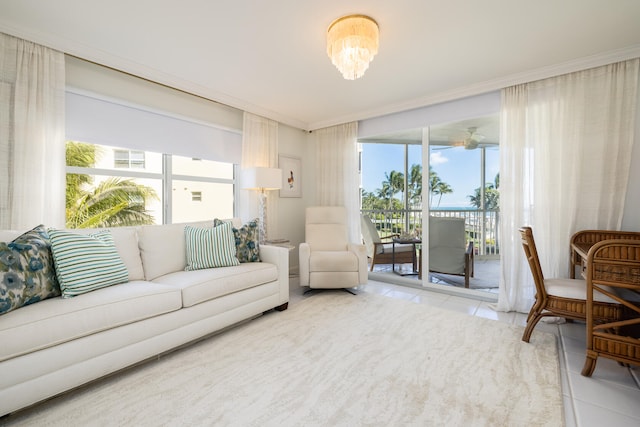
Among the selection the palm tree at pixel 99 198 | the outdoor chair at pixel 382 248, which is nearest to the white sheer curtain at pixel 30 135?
the palm tree at pixel 99 198

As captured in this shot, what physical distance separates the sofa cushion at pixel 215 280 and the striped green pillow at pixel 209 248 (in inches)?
3.5

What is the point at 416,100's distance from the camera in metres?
3.47

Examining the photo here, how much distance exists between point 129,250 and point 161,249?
0.79 ft

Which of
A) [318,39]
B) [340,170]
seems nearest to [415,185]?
[340,170]

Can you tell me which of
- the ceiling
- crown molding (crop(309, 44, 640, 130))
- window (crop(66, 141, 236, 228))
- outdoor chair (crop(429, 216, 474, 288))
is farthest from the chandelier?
outdoor chair (crop(429, 216, 474, 288))

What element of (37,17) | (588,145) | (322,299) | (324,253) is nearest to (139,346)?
(322,299)

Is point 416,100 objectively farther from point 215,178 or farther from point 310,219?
point 215,178

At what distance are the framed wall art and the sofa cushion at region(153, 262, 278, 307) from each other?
6.30 ft

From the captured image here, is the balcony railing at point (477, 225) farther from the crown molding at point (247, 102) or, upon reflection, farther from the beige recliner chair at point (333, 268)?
the crown molding at point (247, 102)

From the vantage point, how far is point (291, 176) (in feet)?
14.6

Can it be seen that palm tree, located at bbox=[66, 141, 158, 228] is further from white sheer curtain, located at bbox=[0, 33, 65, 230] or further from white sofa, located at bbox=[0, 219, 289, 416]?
white sofa, located at bbox=[0, 219, 289, 416]

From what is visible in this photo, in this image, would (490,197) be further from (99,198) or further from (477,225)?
(99,198)

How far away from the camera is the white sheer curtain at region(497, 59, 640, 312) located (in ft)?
7.85

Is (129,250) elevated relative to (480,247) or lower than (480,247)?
elevated
